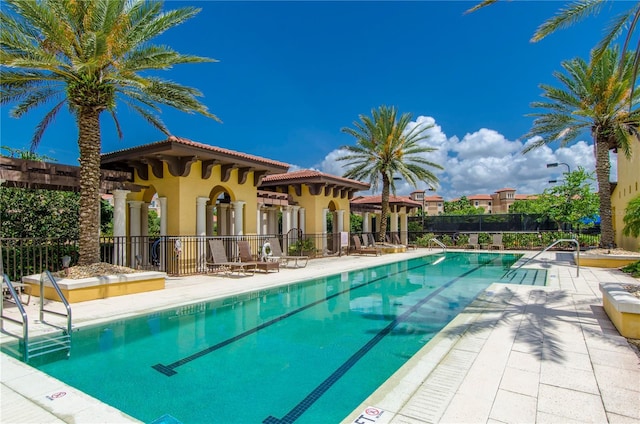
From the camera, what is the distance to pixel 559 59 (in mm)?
16094

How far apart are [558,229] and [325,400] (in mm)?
29539

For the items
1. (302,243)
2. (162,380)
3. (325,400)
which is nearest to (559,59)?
(302,243)

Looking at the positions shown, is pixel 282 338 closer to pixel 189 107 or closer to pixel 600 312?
pixel 600 312

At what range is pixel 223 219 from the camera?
19.8 m

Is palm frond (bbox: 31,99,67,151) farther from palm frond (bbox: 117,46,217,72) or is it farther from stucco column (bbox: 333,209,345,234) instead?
stucco column (bbox: 333,209,345,234)

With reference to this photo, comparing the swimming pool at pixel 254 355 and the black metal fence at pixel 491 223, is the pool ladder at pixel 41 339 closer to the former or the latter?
the swimming pool at pixel 254 355

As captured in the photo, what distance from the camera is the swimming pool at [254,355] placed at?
3.90m

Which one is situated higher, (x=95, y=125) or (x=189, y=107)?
(x=189, y=107)

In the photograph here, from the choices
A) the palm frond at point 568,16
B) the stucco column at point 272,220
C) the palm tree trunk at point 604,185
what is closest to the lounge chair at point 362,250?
the stucco column at point 272,220

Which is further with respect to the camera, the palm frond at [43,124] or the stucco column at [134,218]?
the stucco column at [134,218]

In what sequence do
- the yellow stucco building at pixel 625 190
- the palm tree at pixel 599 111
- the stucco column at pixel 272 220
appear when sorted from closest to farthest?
1. the palm tree at pixel 599 111
2. the yellow stucco building at pixel 625 190
3. the stucco column at pixel 272 220

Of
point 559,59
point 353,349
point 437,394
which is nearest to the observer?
point 437,394

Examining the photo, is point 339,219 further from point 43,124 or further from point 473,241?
point 43,124

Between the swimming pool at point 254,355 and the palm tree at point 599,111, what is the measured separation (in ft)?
36.9
